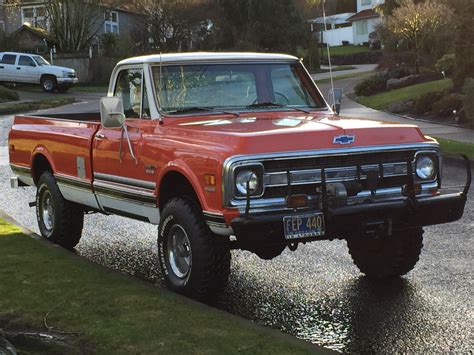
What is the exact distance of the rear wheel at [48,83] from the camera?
4016 cm

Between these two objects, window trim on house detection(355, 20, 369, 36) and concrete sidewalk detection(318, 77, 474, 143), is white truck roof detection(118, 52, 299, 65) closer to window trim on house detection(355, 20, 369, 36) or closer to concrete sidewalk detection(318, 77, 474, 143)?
concrete sidewalk detection(318, 77, 474, 143)

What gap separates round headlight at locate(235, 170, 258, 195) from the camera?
524cm

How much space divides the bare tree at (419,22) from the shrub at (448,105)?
37.8ft

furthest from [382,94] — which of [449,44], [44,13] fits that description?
[44,13]

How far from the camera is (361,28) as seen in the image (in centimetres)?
8269

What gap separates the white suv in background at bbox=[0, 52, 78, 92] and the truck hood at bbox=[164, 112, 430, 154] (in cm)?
3526

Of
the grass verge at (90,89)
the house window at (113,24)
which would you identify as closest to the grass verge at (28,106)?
the grass verge at (90,89)

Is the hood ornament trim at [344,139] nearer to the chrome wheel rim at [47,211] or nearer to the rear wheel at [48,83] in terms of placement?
the chrome wheel rim at [47,211]

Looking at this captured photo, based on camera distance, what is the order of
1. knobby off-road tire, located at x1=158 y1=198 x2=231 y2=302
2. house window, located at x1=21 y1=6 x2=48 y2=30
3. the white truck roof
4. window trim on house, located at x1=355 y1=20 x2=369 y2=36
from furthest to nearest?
window trim on house, located at x1=355 y1=20 x2=369 y2=36 → house window, located at x1=21 y1=6 x2=48 y2=30 → the white truck roof → knobby off-road tire, located at x1=158 y1=198 x2=231 y2=302

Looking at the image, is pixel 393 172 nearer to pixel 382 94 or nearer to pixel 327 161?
pixel 327 161

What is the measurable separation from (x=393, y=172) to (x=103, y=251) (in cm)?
363

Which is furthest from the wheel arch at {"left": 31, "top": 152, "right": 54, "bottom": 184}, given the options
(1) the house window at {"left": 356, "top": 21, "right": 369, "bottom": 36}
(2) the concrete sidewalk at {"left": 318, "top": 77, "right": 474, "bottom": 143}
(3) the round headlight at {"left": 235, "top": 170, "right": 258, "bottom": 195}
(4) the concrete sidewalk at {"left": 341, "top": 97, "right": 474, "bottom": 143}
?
(1) the house window at {"left": 356, "top": 21, "right": 369, "bottom": 36}

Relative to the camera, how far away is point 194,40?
55.8 m

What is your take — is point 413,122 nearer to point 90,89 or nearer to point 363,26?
point 90,89
